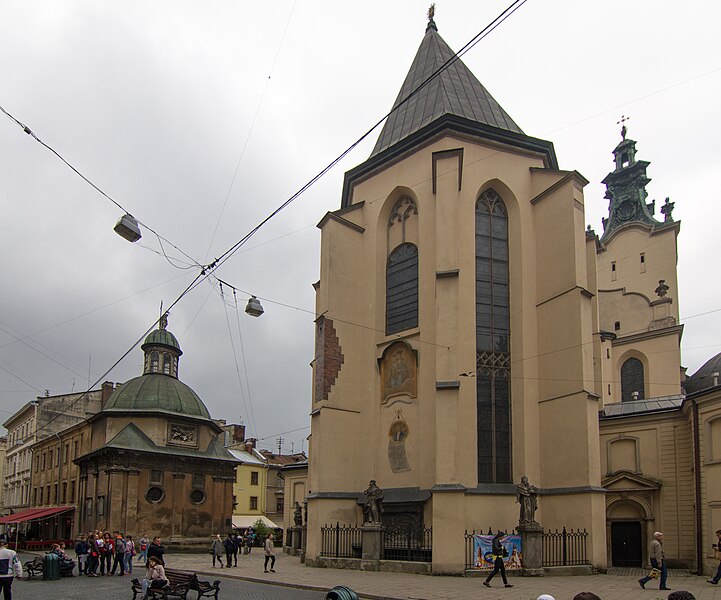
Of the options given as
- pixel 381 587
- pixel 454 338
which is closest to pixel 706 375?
pixel 454 338

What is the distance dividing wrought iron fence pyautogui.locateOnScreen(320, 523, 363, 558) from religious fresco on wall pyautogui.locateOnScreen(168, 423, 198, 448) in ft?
62.3

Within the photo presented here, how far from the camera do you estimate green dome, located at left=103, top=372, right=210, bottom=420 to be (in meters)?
40.3

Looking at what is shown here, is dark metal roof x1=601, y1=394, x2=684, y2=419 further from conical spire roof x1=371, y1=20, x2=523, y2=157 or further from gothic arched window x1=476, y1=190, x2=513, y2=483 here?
conical spire roof x1=371, y1=20, x2=523, y2=157

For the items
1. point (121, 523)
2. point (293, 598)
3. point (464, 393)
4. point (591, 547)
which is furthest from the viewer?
point (121, 523)

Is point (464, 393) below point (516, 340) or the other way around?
below

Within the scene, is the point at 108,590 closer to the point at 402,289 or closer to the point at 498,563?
the point at 498,563

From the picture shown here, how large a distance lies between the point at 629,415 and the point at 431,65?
16.4 meters

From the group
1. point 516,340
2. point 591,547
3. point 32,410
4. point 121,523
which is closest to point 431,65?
point 516,340

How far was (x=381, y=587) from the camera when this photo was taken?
639 inches

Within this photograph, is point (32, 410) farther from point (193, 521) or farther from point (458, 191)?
point (458, 191)

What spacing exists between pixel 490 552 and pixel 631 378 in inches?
911

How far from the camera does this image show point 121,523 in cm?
3569

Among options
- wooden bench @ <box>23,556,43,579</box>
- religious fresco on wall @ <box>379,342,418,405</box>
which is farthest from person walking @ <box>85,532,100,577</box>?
religious fresco on wall @ <box>379,342,418,405</box>

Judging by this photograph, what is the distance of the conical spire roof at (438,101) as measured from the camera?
27656 millimetres
